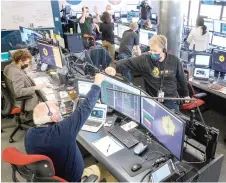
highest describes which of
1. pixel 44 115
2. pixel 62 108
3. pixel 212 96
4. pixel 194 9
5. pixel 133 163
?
pixel 194 9

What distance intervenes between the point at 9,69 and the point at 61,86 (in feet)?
2.44

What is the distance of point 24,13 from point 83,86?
4572 mm

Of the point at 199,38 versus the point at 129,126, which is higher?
the point at 199,38

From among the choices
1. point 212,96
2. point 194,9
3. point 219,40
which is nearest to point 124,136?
point 212,96

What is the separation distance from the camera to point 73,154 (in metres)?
1.94

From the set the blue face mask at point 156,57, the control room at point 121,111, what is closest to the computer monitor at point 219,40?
the control room at point 121,111

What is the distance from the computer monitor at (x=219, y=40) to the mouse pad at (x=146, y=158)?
145 inches

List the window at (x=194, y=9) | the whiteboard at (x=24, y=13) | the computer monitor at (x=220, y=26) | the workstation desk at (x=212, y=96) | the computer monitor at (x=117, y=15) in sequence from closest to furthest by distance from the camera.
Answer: the workstation desk at (x=212, y=96) → the computer monitor at (x=220, y=26) → the whiteboard at (x=24, y=13) → the window at (x=194, y=9) → the computer monitor at (x=117, y=15)

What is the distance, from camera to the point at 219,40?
5.05 m

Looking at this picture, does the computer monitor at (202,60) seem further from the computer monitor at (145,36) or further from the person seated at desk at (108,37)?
the person seated at desk at (108,37)

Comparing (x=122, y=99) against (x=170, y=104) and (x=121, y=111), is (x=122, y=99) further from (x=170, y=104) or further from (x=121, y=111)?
(x=170, y=104)

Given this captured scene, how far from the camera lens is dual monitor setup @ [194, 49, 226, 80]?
11.9 feet

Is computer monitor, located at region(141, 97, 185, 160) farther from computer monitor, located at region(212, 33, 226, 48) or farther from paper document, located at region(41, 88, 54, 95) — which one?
computer monitor, located at region(212, 33, 226, 48)

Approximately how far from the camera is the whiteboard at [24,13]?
6.23m
